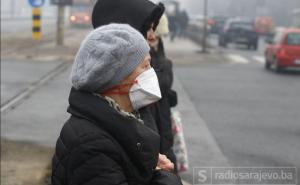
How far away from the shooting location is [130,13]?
132 inches

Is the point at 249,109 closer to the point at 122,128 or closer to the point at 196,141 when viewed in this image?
the point at 196,141

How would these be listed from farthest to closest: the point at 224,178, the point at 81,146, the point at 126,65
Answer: the point at 224,178, the point at 126,65, the point at 81,146

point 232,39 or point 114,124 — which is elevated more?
point 114,124

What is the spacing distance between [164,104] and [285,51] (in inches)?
726

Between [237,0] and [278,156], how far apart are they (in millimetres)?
97066

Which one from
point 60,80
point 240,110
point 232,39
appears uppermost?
point 240,110

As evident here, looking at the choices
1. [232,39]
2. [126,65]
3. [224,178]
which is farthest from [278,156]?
[232,39]

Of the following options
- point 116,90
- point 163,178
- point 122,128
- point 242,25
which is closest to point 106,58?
point 116,90

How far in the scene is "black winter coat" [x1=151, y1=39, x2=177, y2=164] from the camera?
4825 millimetres

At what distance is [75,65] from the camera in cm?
274

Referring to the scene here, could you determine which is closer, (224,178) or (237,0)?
(224,178)

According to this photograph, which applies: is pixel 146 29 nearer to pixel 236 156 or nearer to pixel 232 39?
pixel 236 156

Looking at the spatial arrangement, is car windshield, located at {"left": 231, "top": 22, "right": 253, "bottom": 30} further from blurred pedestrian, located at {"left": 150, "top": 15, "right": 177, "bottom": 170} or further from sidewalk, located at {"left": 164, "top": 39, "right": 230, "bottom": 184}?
blurred pedestrian, located at {"left": 150, "top": 15, "right": 177, "bottom": 170}

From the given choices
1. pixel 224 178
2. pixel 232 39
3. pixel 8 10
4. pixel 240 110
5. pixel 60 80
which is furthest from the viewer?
pixel 8 10
